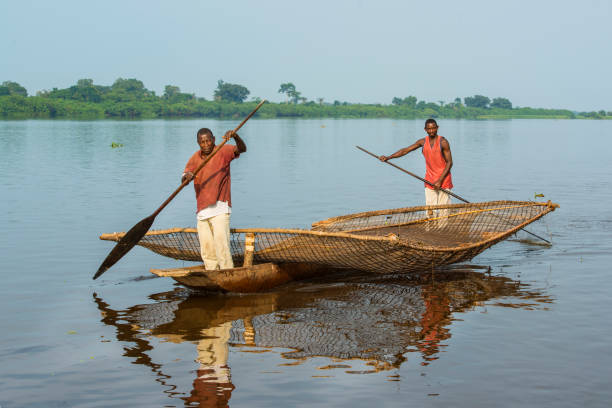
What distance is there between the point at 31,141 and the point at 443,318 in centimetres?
2712

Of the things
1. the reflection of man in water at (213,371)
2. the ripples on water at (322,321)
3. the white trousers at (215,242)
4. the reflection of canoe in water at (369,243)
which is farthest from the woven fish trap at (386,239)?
the reflection of man in water at (213,371)

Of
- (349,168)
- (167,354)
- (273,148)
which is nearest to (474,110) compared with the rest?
(273,148)

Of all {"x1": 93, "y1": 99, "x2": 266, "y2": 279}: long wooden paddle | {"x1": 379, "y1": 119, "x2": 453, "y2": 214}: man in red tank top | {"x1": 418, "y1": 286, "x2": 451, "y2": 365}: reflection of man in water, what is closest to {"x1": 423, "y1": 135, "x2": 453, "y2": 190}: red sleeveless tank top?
{"x1": 379, "y1": 119, "x2": 453, "y2": 214}: man in red tank top

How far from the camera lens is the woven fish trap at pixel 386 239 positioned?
625 centimetres

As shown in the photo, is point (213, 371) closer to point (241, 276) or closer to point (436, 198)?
point (241, 276)

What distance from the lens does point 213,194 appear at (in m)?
6.07

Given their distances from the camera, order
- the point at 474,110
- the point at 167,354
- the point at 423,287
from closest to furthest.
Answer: the point at 167,354 < the point at 423,287 < the point at 474,110

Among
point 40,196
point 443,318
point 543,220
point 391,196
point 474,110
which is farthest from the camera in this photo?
point 474,110

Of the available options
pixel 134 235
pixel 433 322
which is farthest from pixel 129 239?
pixel 433 322

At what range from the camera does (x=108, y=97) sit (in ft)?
270

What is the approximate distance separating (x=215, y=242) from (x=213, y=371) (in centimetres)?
181

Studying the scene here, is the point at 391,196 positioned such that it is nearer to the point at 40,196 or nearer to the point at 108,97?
the point at 40,196

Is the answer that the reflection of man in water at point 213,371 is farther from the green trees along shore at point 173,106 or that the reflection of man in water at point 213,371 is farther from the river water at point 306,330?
the green trees along shore at point 173,106

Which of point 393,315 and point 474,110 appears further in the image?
point 474,110
